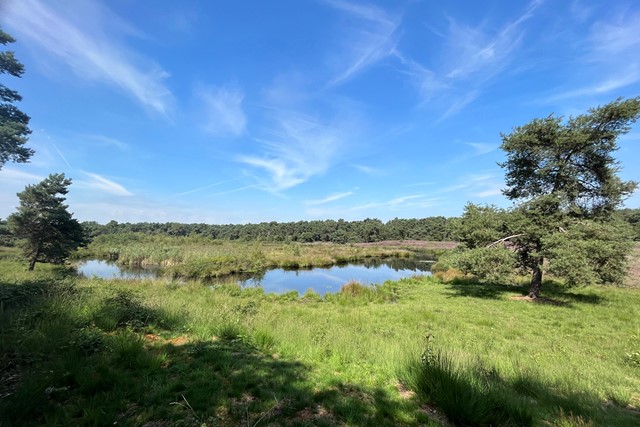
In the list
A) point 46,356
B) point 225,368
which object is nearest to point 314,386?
point 225,368

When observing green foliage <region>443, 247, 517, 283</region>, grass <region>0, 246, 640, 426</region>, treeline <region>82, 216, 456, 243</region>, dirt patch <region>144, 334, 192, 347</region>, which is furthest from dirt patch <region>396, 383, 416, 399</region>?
treeline <region>82, 216, 456, 243</region>

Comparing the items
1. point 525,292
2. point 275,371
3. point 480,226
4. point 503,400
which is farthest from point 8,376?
point 525,292

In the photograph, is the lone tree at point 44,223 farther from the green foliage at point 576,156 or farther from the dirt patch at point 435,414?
the green foliage at point 576,156

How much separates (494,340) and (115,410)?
30.6 feet

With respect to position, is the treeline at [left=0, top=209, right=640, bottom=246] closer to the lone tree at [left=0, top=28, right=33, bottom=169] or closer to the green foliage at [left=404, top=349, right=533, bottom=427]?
the lone tree at [left=0, top=28, right=33, bottom=169]

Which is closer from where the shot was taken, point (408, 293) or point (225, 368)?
point (225, 368)

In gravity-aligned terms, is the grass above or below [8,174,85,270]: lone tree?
below

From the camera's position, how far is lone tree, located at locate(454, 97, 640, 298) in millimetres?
12422

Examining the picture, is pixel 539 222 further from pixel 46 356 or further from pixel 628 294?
pixel 46 356

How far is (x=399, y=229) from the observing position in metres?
93.1

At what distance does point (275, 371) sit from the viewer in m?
4.93

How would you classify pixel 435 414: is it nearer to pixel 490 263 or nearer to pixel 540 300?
pixel 490 263

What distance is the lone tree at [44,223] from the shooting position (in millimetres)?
19234

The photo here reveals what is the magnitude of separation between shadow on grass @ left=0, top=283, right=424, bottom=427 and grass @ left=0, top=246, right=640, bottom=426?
0.07 feet
